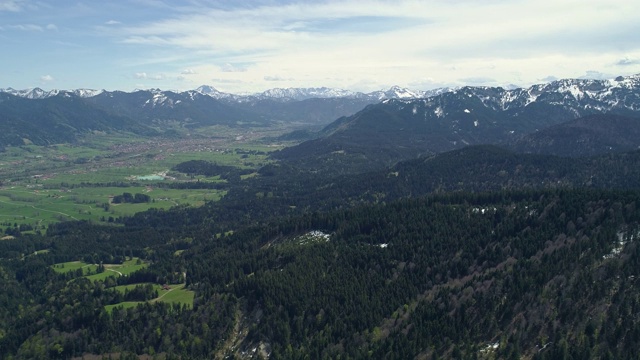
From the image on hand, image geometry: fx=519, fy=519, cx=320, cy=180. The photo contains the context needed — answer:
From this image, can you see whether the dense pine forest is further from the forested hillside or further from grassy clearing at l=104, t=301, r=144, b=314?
grassy clearing at l=104, t=301, r=144, b=314

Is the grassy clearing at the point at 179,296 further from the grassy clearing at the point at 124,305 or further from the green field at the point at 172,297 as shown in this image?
the grassy clearing at the point at 124,305

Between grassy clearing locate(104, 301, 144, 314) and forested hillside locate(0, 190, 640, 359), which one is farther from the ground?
forested hillside locate(0, 190, 640, 359)

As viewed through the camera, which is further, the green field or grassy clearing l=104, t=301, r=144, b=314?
the green field

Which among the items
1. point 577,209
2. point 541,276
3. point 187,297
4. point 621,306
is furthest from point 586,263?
point 187,297

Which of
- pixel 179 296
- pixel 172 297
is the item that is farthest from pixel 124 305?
pixel 179 296

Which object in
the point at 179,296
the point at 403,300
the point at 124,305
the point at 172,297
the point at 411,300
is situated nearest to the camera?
the point at 411,300

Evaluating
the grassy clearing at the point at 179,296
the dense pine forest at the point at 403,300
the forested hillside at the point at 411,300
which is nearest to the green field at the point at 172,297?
the grassy clearing at the point at 179,296

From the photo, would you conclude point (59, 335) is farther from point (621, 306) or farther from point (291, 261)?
point (621, 306)

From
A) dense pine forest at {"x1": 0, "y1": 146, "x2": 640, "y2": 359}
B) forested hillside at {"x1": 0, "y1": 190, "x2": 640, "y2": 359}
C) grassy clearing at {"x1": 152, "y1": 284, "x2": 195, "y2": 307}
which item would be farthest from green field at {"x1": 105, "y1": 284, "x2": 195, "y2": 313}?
forested hillside at {"x1": 0, "y1": 190, "x2": 640, "y2": 359}

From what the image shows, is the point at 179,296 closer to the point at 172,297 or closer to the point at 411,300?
the point at 172,297

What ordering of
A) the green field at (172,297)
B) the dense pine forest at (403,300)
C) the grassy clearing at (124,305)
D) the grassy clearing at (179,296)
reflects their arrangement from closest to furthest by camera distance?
the dense pine forest at (403,300), the grassy clearing at (124,305), the green field at (172,297), the grassy clearing at (179,296)

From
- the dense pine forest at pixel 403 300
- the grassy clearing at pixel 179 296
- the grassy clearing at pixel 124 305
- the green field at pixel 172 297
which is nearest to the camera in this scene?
the dense pine forest at pixel 403 300
